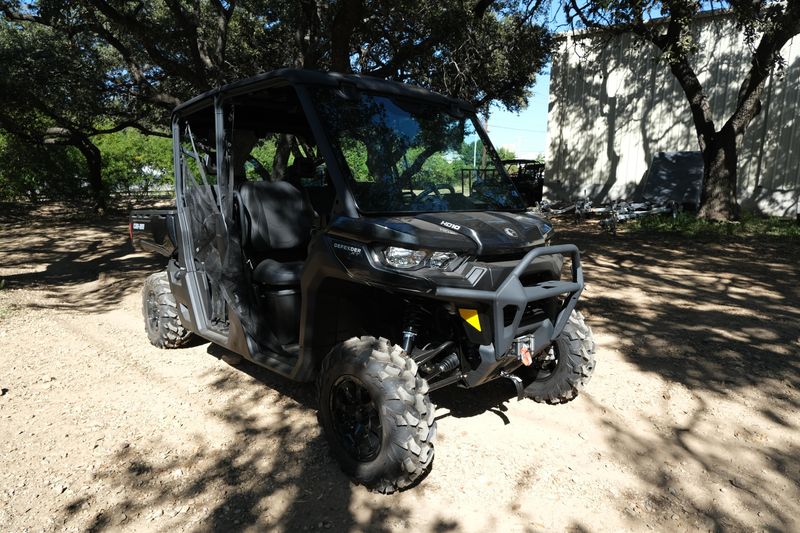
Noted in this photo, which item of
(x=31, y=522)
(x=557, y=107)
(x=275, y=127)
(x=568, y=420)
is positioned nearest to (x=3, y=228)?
(x=275, y=127)

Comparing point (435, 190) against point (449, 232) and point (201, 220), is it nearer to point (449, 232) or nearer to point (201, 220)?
point (449, 232)

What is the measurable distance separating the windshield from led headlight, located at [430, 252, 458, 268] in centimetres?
50

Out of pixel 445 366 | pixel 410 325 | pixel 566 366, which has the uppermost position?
pixel 410 325

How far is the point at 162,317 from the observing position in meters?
5.01

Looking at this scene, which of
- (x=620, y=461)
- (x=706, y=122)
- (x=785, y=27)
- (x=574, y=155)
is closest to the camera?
(x=620, y=461)

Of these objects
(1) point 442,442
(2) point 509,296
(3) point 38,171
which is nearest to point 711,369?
(1) point 442,442

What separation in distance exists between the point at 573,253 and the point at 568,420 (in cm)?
128

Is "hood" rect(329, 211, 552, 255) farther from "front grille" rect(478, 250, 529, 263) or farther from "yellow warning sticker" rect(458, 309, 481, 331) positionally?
"yellow warning sticker" rect(458, 309, 481, 331)

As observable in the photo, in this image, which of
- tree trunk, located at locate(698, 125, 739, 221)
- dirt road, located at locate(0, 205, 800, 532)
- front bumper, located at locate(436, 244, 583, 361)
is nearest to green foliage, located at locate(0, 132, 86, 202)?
dirt road, located at locate(0, 205, 800, 532)

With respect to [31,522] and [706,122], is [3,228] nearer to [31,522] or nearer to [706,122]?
[31,522]

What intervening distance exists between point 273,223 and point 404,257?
1709 mm

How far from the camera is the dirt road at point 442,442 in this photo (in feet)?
9.06

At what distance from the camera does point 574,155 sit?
→ 19.0 m

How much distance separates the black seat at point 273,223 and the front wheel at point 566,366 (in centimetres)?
192
